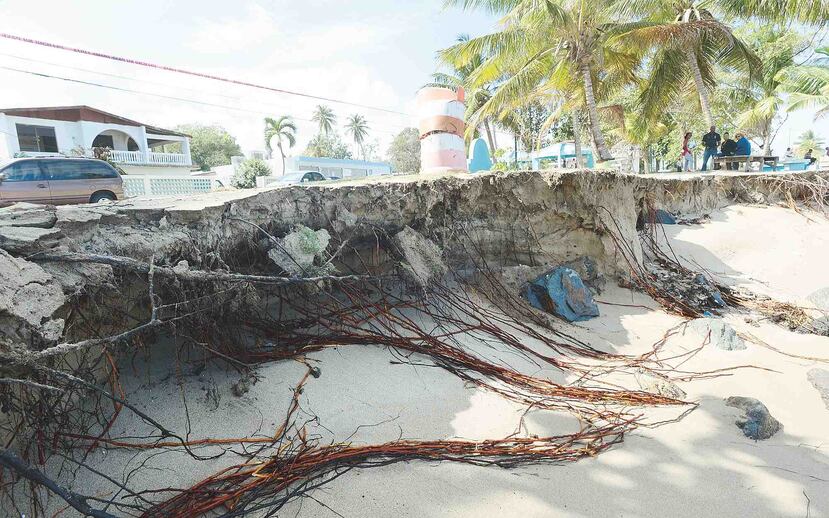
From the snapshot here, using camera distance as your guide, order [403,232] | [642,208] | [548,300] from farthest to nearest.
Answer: [642,208]
[548,300]
[403,232]

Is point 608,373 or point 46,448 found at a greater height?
point 46,448

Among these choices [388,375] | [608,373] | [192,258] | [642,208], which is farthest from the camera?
[642,208]

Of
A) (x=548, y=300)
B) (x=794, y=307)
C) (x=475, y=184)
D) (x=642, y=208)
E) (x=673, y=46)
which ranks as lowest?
(x=794, y=307)

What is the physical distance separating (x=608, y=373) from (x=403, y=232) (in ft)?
7.70

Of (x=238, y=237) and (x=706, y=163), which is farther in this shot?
(x=706, y=163)

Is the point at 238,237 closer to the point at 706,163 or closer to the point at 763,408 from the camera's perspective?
the point at 763,408

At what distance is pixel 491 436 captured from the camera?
9.17 feet

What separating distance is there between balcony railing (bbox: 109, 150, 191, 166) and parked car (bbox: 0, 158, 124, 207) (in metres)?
14.2

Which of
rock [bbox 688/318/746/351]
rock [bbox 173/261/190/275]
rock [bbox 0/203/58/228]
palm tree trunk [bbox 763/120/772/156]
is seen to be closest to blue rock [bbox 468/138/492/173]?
rock [bbox 688/318/746/351]

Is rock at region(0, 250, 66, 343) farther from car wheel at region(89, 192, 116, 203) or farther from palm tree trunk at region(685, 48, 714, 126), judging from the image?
palm tree trunk at region(685, 48, 714, 126)

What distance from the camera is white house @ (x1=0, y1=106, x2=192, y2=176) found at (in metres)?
19.2

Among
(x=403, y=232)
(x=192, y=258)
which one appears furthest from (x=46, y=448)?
(x=403, y=232)

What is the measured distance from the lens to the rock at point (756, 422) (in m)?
2.93

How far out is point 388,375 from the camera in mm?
3322
